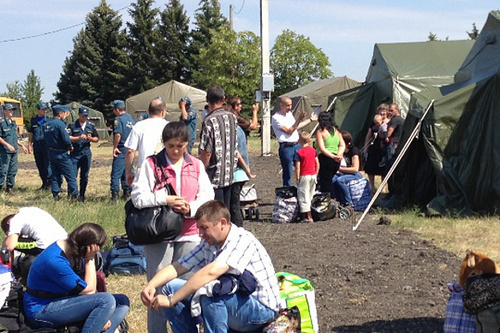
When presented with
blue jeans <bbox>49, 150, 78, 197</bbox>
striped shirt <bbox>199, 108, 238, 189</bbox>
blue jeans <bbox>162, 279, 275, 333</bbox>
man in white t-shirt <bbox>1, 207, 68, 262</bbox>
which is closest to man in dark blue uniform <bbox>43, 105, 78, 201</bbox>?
blue jeans <bbox>49, 150, 78, 197</bbox>

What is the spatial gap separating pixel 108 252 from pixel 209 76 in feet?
133

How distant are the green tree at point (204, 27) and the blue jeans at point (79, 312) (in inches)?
1852

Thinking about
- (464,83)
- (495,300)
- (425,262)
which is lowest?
(425,262)

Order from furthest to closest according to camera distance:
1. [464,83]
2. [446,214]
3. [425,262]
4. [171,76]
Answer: [171,76] < [464,83] < [446,214] < [425,262]

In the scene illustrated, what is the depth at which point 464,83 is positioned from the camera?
12039 mm

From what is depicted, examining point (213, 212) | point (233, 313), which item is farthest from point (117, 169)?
point (233, 313)

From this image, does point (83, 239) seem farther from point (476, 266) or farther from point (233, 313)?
point (476, 266)

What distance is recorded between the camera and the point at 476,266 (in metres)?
4.98

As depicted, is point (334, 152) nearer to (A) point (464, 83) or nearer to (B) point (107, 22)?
(A) point (464, 83)

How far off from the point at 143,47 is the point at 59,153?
1633 inches

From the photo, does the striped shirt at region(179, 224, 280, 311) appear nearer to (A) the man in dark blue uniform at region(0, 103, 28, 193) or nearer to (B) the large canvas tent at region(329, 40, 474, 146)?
(A) the man in dark blue uniform at region(0, 103, 28, 193)

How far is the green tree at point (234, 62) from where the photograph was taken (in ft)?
153

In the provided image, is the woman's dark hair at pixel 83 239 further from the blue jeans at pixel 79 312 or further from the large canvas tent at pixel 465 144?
the large canvas tent at pixel 465 144

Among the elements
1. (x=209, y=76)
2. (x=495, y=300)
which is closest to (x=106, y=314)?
(x=495, y=300)
